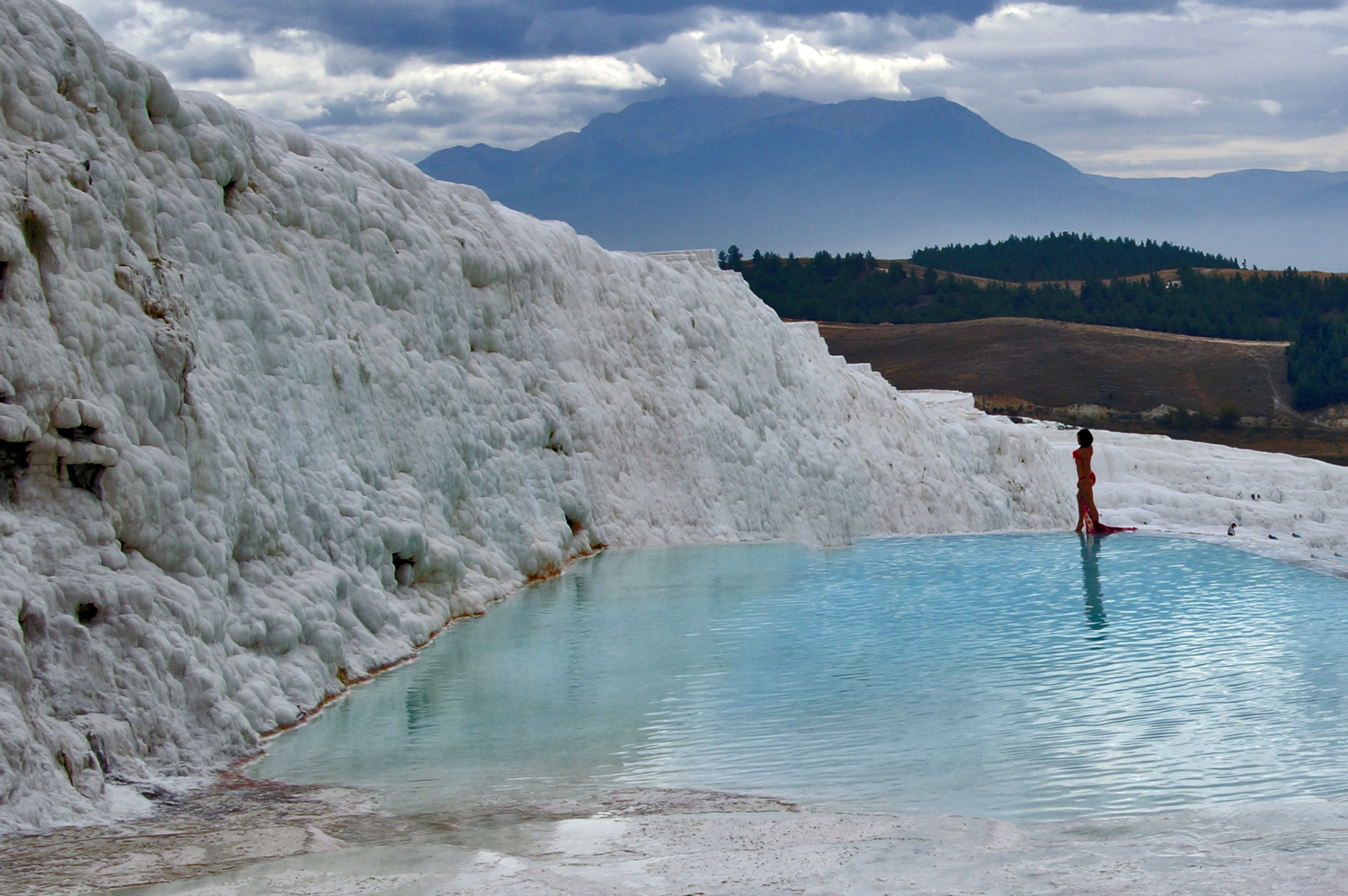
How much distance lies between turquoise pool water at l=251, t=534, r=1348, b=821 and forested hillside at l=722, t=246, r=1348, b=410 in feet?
222

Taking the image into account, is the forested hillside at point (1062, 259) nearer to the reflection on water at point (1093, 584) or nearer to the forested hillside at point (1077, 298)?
the forested hillside at point (1077, 298)

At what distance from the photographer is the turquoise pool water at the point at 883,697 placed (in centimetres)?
583

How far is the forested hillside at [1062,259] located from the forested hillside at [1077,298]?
8.89 meters

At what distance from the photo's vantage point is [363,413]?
34.5ft

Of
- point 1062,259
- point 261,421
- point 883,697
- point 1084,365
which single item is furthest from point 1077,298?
point 883,697

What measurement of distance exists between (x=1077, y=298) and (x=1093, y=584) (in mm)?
75600

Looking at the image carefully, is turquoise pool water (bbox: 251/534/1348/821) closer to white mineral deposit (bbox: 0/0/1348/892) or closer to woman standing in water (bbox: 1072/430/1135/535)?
white mineral deposit (bbox: 0/0/1348/892)

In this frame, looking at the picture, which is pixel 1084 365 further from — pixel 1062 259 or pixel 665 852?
Result: pixel 665 852

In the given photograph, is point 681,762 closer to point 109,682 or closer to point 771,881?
point 771,881

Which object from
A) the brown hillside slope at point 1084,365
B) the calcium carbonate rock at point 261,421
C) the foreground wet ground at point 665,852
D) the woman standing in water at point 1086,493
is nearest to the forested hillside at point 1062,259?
the brown hillside slope at point 1084,365

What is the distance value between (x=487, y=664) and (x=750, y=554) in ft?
17.8

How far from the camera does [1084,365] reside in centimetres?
6638

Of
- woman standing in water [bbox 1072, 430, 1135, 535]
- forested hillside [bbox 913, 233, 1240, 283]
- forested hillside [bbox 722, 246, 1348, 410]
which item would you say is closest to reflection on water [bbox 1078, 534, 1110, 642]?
woman standing in water [bbox 1072, 430, 1135, 535]

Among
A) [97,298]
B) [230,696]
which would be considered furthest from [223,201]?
[230,696]
